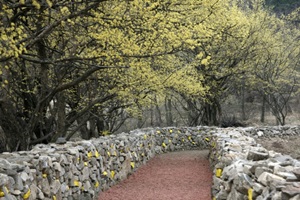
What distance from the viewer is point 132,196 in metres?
8.72

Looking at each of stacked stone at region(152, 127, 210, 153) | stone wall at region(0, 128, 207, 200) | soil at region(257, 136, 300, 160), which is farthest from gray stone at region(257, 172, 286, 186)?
stacked stone at region(152, 127, 210, 153)

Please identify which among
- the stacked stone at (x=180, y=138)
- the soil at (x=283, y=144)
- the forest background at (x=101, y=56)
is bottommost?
the soil at (x=283, y=144)

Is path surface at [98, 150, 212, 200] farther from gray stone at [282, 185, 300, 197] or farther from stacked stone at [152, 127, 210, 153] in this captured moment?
gray stone at [282, 185, 300, 197]

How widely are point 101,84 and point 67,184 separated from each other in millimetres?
7601

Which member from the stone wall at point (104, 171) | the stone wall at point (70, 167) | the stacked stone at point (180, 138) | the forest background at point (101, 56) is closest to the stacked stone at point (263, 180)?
the stone wall at point (104, 171)

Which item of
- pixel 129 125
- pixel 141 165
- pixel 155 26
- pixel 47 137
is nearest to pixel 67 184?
pixel 155 26

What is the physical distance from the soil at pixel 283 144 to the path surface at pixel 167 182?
10.9ft

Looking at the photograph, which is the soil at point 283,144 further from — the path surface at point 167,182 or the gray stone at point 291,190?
the gray stone at point 291,190

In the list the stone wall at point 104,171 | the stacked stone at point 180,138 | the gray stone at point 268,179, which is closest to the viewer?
the gray stone at point 268,179

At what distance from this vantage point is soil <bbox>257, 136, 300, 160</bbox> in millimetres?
15570

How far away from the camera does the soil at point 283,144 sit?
15.6 meters

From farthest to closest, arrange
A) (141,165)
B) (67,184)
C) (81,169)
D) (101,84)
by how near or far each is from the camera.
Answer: (101,84)
(141,165)
(81,169)
(67,184)

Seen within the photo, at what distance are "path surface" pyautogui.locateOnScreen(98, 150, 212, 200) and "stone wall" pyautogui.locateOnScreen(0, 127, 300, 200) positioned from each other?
34 cm

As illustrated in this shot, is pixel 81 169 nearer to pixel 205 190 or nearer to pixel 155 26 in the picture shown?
pixel 205 190
